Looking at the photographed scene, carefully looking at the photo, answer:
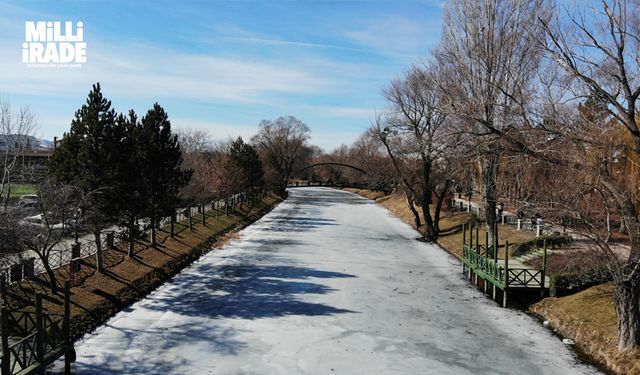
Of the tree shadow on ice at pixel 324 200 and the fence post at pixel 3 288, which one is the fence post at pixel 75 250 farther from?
the tree shadow on ice at pixel 324 200

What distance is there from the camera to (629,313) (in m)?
14.4

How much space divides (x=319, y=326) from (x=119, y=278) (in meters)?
9.63

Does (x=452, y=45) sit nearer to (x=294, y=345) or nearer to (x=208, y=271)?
(x=208, y=271)

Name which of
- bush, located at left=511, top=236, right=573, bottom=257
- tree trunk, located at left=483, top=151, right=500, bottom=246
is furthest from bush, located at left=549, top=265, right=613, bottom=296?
bush, located at left=511, top=236, right=573, bottom=257

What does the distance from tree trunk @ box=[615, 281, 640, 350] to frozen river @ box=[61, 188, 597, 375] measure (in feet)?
4.94

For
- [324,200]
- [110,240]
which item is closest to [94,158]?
[110,240]

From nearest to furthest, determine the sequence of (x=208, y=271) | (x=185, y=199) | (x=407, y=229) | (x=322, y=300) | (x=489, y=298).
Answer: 1. (x=322, y=300)
2. (x=489, y=298)
3. (x=208, y=271)
4. (x=185, y=199)
5. (x=407, y=229)

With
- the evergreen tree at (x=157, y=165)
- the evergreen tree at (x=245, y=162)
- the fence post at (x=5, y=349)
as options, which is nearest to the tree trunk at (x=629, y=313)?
the fence post at (x=5, y=349)

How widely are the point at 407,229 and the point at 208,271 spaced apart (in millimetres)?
24374

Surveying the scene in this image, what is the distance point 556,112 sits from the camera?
48.2 feet

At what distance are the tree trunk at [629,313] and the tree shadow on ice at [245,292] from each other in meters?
8.99

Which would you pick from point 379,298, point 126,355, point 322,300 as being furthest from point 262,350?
point 379,298

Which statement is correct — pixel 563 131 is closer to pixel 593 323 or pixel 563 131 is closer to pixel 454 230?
pixel 593 323

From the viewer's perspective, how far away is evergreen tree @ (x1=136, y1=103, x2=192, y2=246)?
27.2 m
